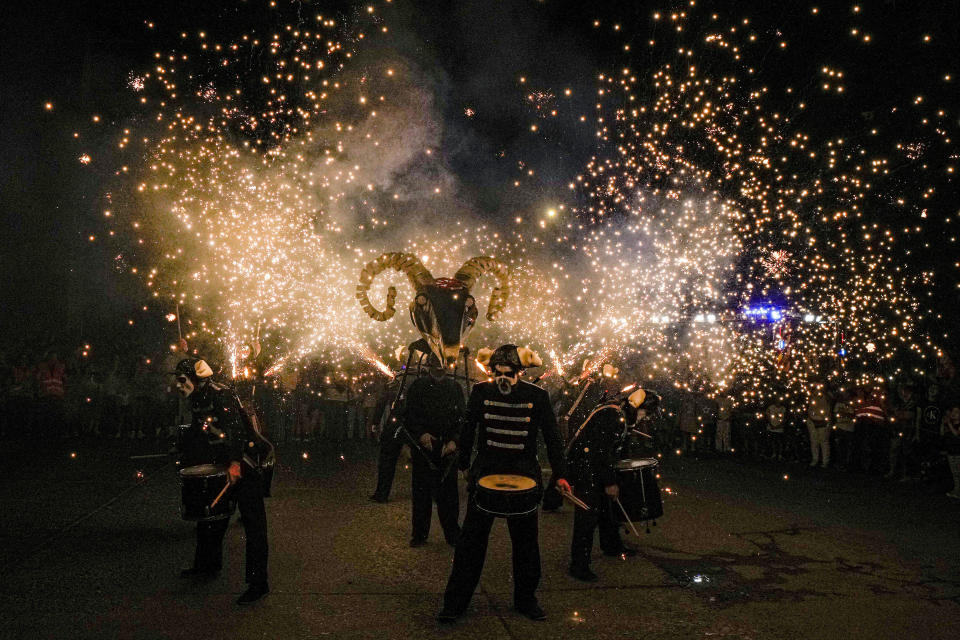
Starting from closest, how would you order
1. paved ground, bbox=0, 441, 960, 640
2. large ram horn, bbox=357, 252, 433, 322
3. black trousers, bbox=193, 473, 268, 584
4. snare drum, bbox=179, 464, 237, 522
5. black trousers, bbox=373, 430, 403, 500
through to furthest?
paved ground, bbox=0, 441, 960, 640
black trousers, bbox=193, 473, 268, 584
snare drum, bbox=179, 464, 237, 522
black trousers, bbox=373, 430, 403, 500
large ram horn, bbox=357, 252, 433, 322

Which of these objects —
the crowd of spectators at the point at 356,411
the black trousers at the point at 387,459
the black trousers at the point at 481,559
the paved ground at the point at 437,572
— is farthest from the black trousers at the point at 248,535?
the crowd of spectators at the point at 356,411

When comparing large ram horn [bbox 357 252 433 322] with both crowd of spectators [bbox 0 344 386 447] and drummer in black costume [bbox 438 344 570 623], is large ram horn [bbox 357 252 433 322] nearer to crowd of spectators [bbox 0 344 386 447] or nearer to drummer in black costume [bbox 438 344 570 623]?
crowd of spectators [bbox 0 344 386 447]

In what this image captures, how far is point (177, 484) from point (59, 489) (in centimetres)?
145

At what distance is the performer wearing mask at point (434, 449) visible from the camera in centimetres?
742

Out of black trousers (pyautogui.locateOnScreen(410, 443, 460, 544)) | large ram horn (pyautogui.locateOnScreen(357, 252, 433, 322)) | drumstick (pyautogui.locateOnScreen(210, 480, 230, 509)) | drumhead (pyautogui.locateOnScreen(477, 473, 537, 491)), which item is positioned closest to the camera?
drumhead (pyautogui.locateOnScreen(477, 473, 537, 491))

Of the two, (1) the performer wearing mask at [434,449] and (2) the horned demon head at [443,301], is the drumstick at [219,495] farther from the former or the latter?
(2) the horned demon head at [443,301]

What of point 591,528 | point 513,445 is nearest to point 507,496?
point 513,445

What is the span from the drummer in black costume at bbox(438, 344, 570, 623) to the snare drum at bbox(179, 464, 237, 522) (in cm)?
195

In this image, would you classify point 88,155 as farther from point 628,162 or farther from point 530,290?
point 628,162

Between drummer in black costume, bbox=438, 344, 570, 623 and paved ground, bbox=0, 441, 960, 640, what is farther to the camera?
drummer in black costume, bbox=438, 344, 570, 623

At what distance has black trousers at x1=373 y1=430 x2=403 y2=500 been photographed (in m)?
9.00

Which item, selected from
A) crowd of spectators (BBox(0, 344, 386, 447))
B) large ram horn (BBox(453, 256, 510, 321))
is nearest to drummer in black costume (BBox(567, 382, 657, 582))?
large ram horn (BBox(453, 256, 510, 321))

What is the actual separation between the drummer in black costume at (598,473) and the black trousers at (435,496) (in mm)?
1311

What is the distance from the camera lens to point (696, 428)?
53.2 ft
